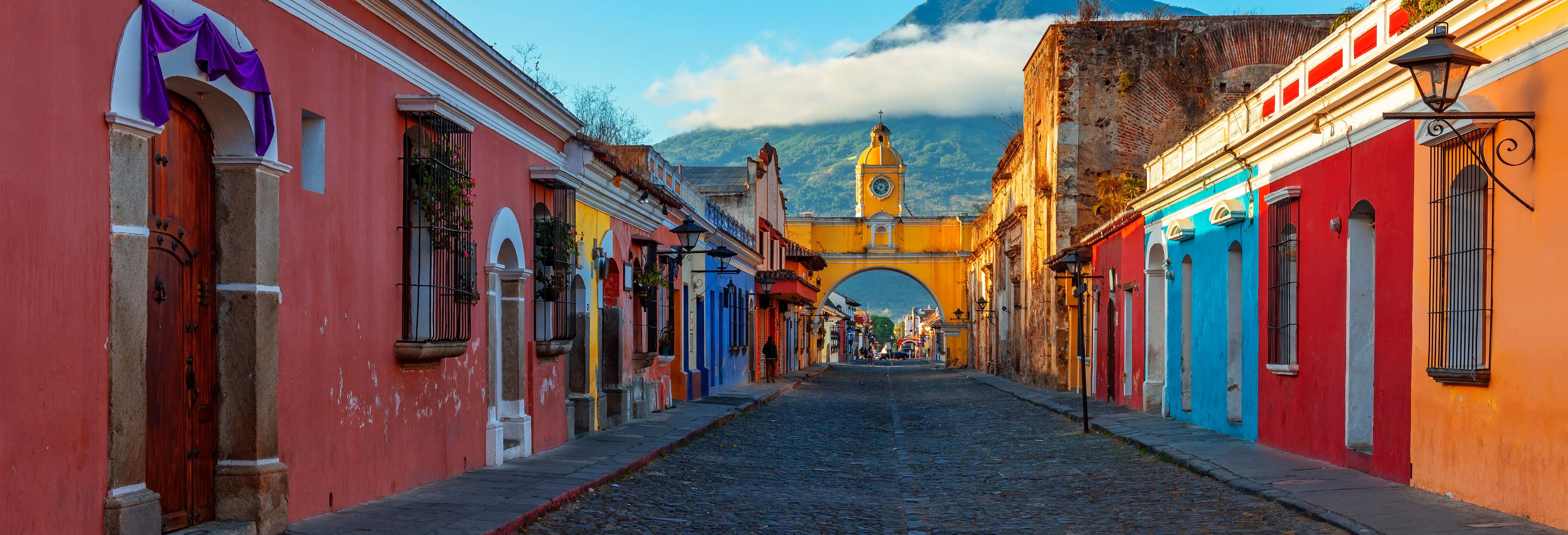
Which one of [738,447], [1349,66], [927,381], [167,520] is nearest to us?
[167,520]

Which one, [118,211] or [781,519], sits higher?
[118,211]

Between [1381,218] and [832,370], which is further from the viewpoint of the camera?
[832,370]

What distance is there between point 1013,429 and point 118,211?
40.3 ft

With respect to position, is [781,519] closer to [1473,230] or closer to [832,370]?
[1473,230]

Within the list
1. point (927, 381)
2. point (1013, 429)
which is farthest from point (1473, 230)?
point (927, 381)

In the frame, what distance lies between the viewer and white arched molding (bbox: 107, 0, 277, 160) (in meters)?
5.09

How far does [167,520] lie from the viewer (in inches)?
227

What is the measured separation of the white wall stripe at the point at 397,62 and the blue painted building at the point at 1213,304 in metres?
7.17

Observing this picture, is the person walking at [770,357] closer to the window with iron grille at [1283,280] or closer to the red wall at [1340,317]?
the red wall at [1340,317]

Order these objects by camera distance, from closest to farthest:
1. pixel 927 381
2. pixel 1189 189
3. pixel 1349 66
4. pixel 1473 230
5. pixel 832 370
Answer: pixel 1473 230 < pixel 1349 66 < pixel 1189 189 < pixel 927 381 < pixel 832 370

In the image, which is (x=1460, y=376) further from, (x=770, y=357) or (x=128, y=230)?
(x=770, y=357)

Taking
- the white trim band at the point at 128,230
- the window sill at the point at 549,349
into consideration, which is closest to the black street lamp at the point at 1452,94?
the white trim band at the point at 128,230

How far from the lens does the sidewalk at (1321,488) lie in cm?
670

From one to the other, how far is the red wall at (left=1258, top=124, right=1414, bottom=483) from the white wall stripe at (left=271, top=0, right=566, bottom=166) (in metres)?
6.68
